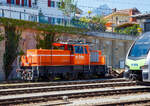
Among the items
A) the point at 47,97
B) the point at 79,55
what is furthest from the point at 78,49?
the point at 47,97

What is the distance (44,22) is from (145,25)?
9.09 metres

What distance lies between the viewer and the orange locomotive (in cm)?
1744

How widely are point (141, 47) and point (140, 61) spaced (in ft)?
3.10

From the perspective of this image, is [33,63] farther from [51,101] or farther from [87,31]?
[87,31]

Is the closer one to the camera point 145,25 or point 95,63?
point 95,63

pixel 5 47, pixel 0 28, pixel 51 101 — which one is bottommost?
pixel 51 101

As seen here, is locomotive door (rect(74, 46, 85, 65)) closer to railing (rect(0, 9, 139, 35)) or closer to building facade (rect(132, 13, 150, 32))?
building facade (rect(132, 13, 150, 32))

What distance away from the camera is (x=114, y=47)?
2953 centimetres

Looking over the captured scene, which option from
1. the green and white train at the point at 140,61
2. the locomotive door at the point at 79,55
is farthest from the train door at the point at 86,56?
the green and white train at the point at 140,61

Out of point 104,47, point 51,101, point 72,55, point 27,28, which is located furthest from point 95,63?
point 51,101

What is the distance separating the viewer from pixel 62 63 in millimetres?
18391

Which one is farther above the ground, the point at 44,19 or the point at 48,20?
the point at 44,19

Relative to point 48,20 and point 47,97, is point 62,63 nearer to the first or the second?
point 48,20

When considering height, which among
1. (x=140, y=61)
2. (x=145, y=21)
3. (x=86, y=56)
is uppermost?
(x=145, y=21)
